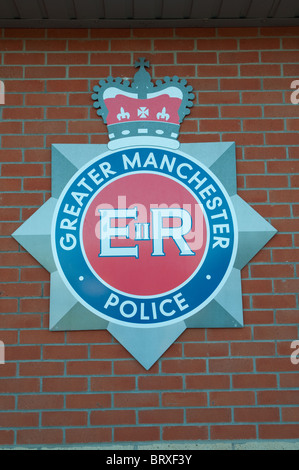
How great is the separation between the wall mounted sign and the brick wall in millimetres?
62

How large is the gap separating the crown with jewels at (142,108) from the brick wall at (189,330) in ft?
0.17

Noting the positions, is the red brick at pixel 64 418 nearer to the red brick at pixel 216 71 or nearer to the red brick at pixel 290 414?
the red brick at pixel 290 414

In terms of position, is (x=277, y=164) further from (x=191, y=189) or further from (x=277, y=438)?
(x=277, y=438)

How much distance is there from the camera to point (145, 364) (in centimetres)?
251

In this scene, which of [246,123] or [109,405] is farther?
[246,123]

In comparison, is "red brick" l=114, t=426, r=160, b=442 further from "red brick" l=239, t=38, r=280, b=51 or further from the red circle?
"red brick" l=239, t=38, r=280, b=51

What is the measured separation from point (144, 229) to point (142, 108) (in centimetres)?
63

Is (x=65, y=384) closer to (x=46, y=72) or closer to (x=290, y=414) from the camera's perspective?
(x=290, y=414)

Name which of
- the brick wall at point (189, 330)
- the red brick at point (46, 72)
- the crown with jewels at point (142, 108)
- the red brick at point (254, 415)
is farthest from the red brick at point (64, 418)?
the red brick at point (46, 72)

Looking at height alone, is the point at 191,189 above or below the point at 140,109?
below

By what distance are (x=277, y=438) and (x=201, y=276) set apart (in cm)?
Result: 83

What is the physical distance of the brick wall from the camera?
2488 millimetres

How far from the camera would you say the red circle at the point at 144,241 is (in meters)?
2.58
